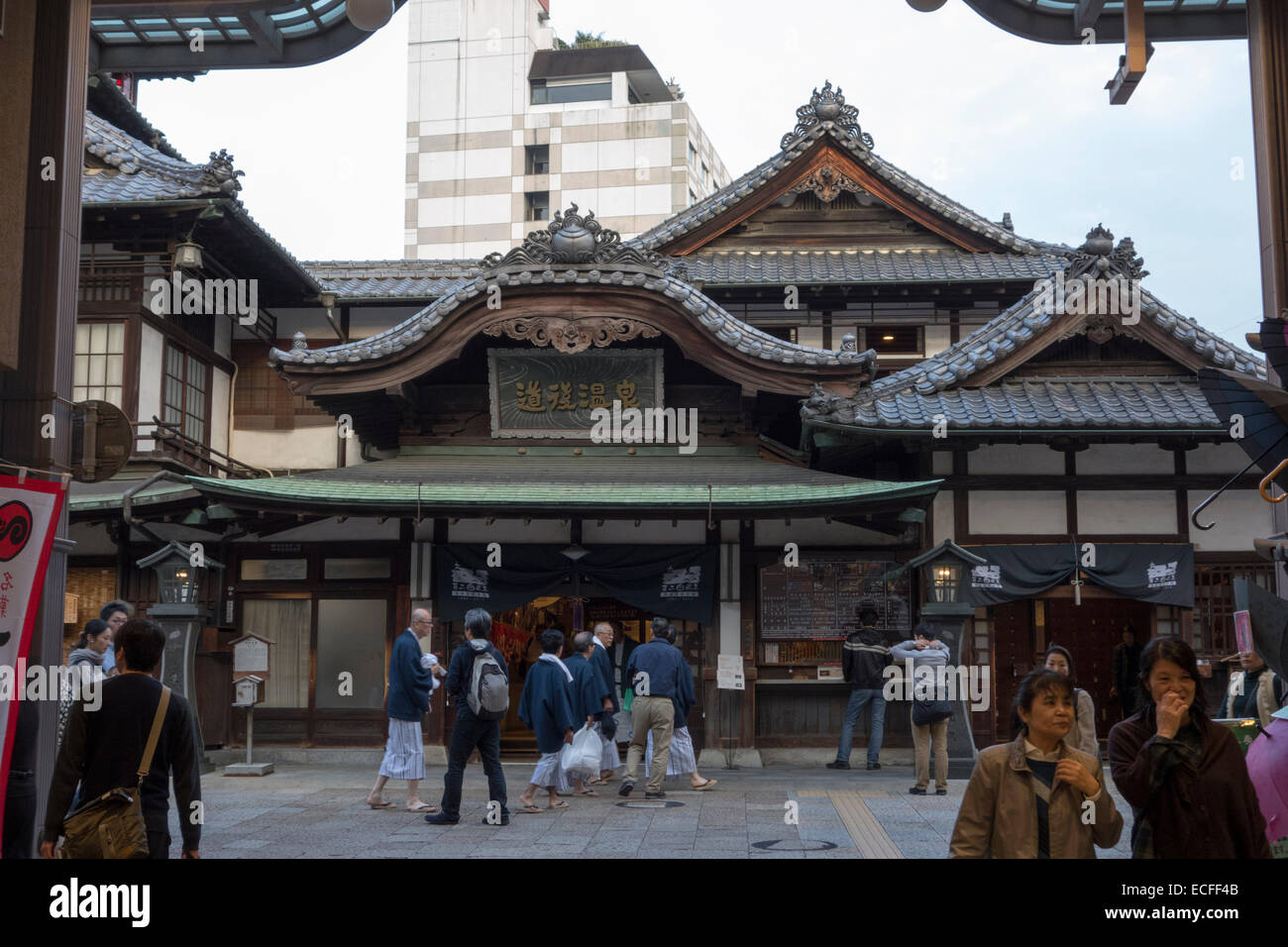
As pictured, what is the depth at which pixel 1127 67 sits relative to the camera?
8.84 metres

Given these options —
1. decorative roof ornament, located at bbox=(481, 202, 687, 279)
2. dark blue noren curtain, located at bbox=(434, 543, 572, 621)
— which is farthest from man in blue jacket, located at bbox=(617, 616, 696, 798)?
decorative roof ornament, located at bbox=(481, 202, 687, 279)

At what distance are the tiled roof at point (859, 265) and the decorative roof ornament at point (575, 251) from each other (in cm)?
249

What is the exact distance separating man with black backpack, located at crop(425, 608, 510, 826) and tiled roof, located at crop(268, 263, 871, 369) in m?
7.28

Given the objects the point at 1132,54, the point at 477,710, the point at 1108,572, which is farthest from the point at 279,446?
the point at 1132,54

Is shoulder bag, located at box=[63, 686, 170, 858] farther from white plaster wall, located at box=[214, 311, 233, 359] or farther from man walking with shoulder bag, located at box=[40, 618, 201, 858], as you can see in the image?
white plaster wall, located at box=[214, 311, 233, 359]

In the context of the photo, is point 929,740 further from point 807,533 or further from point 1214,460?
point 1214,460

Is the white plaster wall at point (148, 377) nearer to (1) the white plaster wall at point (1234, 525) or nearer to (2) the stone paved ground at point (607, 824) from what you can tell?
(2) the stone paved ground at point (607, 824)

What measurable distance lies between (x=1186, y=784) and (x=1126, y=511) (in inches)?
523

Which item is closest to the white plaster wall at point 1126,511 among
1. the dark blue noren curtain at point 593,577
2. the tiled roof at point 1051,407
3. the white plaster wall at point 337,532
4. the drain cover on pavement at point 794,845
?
the tiled roof at point 1051,407

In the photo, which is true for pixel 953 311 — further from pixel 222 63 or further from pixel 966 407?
pixel 222 63

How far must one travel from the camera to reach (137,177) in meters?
19.5

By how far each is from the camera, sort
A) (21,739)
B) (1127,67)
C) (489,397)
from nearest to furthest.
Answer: (21,739) → (1127,67) → (489,397)
